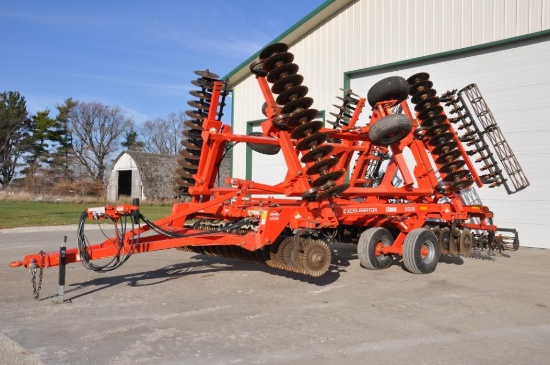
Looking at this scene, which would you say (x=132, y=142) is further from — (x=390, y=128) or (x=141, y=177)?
(x=390, y=128)

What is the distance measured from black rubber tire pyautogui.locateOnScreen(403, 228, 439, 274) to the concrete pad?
0.17 metres

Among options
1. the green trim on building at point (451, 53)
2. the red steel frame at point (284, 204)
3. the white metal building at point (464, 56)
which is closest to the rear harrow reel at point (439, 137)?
the red steel frame at point (284, 204)

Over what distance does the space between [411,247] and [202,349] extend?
506 cm

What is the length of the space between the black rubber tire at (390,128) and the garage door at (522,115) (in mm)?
5329

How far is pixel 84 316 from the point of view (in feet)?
19.0

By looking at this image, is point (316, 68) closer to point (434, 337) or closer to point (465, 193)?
point (465, 193)

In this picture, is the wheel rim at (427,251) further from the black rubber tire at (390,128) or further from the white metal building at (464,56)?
the white metal building at (464,56)

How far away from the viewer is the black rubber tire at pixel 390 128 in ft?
30.5

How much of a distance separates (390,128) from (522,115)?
5.93m

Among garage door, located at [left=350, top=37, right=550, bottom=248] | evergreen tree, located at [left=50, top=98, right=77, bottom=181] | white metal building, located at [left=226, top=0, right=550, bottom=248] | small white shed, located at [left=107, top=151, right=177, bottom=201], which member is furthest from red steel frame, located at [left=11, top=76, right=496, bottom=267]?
evergreen tree, located at [left=50, top=98, right=77, bottom=181]

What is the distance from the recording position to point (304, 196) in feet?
25.2

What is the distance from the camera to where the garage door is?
42.2ft

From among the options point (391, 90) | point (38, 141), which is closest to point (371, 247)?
point (391, 90)

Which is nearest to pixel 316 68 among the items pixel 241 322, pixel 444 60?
pixel 444 60
